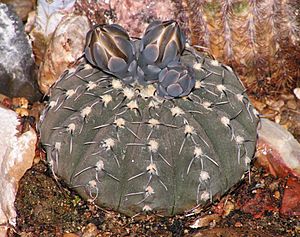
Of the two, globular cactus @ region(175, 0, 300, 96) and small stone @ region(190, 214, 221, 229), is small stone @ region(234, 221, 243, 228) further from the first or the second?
globular cactus @ region(175, 0, 300, 96)

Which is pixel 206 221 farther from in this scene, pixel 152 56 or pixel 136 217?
pixel 152 56

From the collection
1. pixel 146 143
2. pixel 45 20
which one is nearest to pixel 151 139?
pixel 146 143

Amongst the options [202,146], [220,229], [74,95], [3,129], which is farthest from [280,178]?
[3,129]

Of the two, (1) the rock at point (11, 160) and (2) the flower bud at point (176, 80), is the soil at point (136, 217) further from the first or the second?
(2) the flower bud at point (176, 80)

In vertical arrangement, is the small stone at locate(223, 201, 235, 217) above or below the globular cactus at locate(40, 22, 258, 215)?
below

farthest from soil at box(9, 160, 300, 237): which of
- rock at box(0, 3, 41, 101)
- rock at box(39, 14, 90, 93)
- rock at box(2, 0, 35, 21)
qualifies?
Result: rock at box(2, 0, 35, 21)

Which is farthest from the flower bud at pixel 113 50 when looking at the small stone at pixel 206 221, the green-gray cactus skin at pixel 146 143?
the small stone at pixel 206 221
